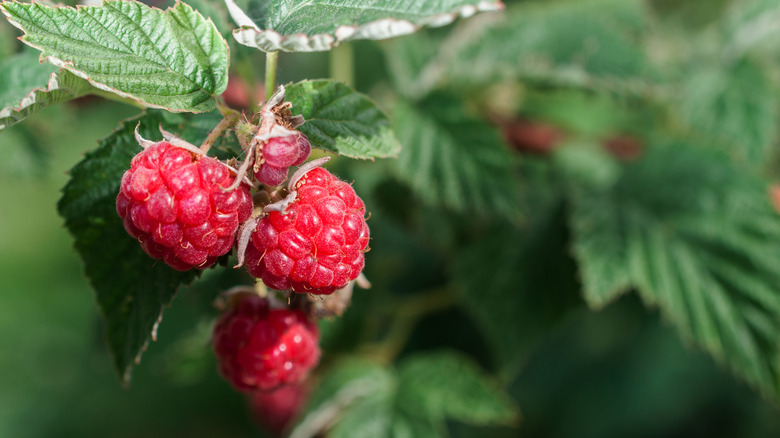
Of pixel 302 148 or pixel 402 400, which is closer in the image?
pixel 302 148

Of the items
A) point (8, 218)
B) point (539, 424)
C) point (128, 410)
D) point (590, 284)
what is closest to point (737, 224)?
point (590, 284)

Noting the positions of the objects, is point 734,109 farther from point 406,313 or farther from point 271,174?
point 271,174

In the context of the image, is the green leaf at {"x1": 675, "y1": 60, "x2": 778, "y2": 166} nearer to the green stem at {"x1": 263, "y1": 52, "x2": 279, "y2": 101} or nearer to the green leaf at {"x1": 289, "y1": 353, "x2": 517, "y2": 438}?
the green leaf at {"x1": 289, "y1": 353, "x2": 517, "y2": 438}

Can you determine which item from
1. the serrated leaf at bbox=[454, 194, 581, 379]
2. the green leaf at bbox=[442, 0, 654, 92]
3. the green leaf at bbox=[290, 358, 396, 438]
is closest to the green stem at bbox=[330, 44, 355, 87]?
the green leaf at bbox=[442, 0, 654, 92]

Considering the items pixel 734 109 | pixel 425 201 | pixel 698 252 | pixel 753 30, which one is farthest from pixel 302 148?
pixel 753 30

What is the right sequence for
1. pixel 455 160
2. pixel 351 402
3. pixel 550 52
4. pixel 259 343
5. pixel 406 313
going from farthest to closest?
1. pixel 406 313
2. pixel 550 52
3. pixel 351 402
4. pixel 455 160
5. pixel 259 343

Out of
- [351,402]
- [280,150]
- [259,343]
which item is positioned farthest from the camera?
[351,402]
